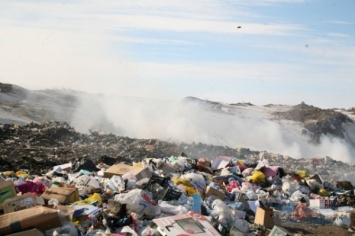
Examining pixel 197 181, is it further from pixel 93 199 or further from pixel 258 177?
pixel 93 199

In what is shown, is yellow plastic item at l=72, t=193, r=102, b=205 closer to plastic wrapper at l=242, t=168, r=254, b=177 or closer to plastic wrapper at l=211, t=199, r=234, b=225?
plastic wrapper at l=211, t=199, r=234, b=225

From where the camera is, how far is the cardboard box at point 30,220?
4250 mm

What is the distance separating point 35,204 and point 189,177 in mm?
3098

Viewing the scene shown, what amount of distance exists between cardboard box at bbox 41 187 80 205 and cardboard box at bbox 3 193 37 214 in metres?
0.56

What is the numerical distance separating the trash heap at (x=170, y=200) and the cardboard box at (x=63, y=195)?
1 centimetres

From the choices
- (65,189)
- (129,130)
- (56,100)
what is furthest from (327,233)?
(56,100)

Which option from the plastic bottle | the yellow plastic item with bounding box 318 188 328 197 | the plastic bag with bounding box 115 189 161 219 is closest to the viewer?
the plastic bag with bounding box 115 189 161 219

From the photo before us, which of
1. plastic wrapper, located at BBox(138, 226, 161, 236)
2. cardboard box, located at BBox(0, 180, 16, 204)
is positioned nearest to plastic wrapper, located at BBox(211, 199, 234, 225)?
plastic wrapper, located at BBox(138, 226, 161, 236)

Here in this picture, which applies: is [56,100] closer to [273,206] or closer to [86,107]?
[86,107]

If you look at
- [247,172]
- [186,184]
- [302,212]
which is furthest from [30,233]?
[247,172]

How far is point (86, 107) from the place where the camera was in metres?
22.0

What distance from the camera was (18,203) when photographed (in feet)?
15.8

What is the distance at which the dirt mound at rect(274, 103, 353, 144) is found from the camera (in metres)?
21.9

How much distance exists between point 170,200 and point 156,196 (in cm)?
24
